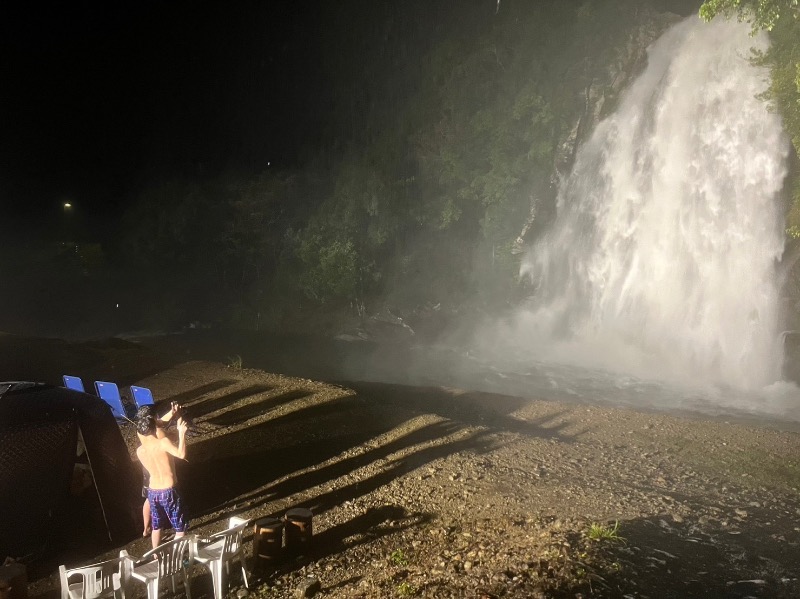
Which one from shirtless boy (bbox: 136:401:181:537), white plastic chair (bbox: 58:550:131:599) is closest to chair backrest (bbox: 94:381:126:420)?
shirtless boy (bbox: 136:401:181:537)

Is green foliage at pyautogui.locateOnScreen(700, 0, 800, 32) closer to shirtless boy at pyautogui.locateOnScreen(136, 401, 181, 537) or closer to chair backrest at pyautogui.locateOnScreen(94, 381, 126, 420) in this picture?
shirtless boy at pyautogui.locateOnScreen(136, 401, 181, 537)

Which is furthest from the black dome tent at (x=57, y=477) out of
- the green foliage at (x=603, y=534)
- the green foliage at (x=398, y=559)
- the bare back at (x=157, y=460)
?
the green foliage at (x=603, y=534)

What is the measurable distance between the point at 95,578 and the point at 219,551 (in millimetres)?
1078

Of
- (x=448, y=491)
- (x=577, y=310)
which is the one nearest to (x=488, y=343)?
(x=577, y=310)

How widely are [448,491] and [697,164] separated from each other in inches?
752

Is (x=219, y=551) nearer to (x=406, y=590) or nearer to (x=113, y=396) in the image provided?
(x=406, y=590)

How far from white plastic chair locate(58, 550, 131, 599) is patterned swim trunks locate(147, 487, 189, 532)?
39.3 inches

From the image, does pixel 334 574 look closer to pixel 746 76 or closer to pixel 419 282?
pixel 746 76

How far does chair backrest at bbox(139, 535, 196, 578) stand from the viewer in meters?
4.86

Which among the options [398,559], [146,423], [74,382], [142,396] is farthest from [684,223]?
[74,382]

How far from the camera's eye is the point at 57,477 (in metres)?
6.89

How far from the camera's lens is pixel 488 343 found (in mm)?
29531

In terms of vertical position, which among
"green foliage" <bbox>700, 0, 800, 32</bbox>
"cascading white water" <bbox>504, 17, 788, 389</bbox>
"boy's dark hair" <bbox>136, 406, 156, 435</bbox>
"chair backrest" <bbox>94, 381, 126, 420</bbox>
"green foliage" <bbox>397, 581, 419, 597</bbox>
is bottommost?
"green foliage" <bbox>397, 581, 419, 597</bbox>

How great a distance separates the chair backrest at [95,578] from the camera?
466 centimetres
